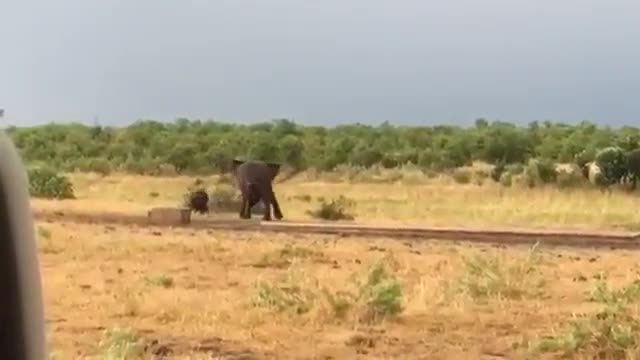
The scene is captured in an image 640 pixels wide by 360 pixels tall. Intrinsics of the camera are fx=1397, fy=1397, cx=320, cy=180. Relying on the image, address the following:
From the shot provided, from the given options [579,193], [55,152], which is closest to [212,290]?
[579,193]

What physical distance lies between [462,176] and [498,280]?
42104 mm

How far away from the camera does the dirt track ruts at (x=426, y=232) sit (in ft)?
82.3

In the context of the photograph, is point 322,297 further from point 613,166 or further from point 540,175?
point 540,175

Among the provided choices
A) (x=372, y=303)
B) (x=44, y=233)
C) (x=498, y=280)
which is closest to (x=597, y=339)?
(x=372, y=303)

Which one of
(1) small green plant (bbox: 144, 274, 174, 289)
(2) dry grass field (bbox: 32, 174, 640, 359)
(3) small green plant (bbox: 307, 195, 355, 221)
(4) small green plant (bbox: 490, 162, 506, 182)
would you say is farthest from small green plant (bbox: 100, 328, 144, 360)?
(4) small green plant (bbox: 490, 162, 506, 182)

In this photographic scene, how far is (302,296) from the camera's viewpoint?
16188 millimetres

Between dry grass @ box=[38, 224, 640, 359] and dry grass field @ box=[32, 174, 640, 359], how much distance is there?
0.03m

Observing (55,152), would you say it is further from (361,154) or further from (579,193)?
(579,193)

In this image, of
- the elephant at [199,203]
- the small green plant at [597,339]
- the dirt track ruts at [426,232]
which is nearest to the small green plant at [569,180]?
the elephant at [199,203]

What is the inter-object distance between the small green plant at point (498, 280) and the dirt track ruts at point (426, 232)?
214 inches

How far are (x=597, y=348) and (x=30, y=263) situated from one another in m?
11.4

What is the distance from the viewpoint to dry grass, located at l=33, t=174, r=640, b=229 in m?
34.8

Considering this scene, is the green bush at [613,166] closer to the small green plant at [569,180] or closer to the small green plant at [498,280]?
the small green plant at [569,180]

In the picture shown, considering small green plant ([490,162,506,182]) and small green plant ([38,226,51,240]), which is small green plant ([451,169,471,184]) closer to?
small green plant ([490,162,506,182])
